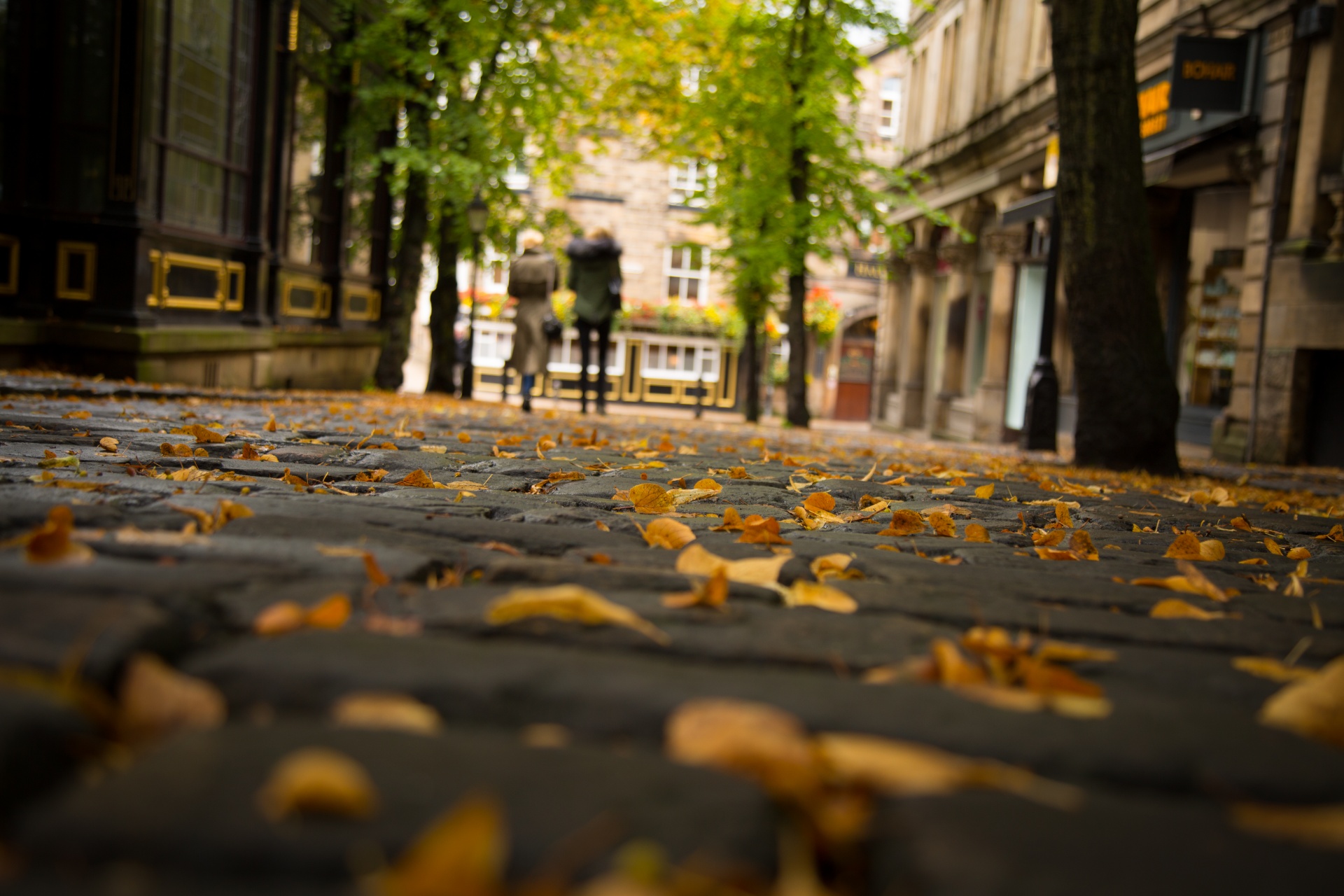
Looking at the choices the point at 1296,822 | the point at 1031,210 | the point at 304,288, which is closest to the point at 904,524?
the point at 1296,822

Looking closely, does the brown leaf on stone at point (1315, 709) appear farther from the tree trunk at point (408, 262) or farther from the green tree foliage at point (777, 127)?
the green tree foliage at point (777, 127)

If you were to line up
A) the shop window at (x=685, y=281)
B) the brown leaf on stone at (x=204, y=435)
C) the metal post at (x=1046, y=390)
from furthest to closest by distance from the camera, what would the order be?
the shop window at (x=685, y=281)
the metal post at (x=1046, y=390)
the brown leaf on stone at (x=204, y=435)

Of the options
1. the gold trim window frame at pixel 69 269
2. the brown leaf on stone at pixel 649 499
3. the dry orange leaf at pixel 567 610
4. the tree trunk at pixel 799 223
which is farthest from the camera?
the tree trunk at pixel 799 223

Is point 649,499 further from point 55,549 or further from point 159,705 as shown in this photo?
point 159,705

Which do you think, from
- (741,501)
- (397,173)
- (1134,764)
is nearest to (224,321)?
(397,173)

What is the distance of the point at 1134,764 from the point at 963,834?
1.23 ft

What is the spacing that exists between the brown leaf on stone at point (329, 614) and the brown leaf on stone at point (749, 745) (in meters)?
0.66

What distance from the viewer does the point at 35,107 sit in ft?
31.5

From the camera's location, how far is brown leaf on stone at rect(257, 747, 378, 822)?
1044mm

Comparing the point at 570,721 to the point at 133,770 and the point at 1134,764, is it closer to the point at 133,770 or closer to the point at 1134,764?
the point at 133,770

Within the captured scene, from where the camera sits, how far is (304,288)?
14.4 metres

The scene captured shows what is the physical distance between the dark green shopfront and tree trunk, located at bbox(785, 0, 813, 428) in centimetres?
657

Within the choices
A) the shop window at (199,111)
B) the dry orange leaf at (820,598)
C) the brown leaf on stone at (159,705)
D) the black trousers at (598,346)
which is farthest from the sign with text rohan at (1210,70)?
the brown leaf on stone at (159,705)

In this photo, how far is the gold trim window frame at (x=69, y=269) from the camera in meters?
9.68
